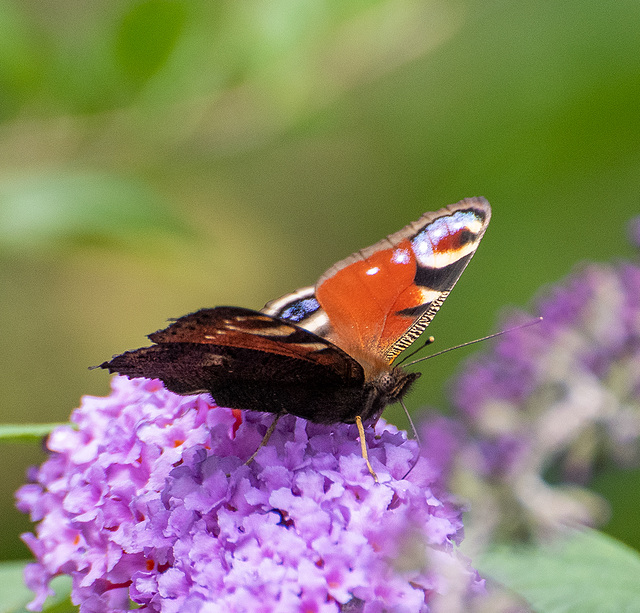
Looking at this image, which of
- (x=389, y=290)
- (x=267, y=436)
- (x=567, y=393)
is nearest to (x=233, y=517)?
(x=267, y=436)

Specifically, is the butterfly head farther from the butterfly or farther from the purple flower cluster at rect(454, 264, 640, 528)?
the purple flower cluster at rect(454, 264, 640, 528)

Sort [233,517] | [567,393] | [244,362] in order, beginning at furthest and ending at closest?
[567,393]
[244,362]
[233,517]

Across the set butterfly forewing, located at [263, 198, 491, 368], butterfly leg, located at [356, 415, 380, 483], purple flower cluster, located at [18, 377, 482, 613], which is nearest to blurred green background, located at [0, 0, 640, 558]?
butterfly forewing, located at [263, 198, 491, 368]

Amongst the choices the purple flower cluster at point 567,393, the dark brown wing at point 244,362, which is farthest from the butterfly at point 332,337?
the purple flower cluster at point 567,393

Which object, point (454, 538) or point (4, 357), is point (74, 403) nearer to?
point (4, 357)

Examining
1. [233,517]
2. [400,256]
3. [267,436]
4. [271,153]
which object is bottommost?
[233,517]

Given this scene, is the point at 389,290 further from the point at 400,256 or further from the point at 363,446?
the point at 363,446

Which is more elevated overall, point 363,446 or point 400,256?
point 400,256

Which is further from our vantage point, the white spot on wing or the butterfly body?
the white spot on wing
